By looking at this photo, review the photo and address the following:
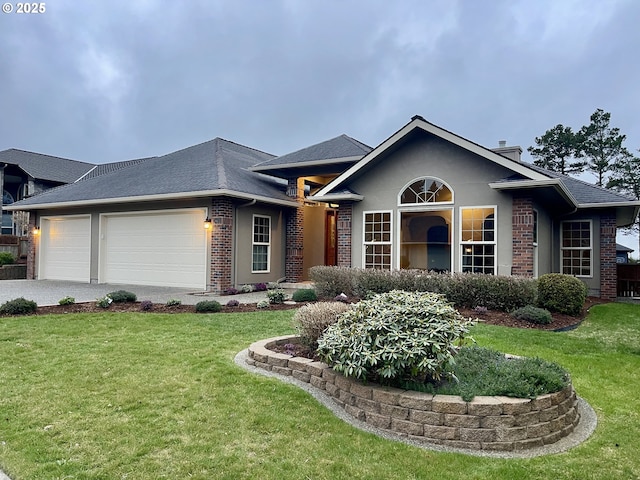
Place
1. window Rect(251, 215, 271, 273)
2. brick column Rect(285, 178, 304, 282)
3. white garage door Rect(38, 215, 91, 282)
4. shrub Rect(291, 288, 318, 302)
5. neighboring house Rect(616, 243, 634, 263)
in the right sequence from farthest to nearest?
neighboring house Rect(616, 243, 634, 263) → white garage door Rect(38, 215, 91, 282) → brick column Rect(285, 178, 304, 282) → window Rect(251, 215, 271, 273) → shrub Rect(291, 288, 318, 302)

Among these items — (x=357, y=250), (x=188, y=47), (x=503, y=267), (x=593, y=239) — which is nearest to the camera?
(x=503, y=267)

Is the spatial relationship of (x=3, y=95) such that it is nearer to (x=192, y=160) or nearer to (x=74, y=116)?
(x=74, y=116)

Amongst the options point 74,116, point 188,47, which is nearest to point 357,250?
point 188,47

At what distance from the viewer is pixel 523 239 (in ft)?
32.3

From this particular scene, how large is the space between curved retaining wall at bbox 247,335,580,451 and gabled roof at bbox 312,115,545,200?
6.98m

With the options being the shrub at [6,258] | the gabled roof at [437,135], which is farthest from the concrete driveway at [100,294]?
the shrub at [6,258]

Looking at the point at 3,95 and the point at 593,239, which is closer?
the point at 593,239

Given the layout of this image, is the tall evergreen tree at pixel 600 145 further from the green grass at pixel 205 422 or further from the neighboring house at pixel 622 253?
the green grass at pixel 205 422

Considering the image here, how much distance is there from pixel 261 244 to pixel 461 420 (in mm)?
11498

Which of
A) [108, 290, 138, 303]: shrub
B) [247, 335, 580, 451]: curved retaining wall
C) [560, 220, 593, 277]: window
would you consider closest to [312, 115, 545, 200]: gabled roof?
[108, 290, 138, 303]: shrub

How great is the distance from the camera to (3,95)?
3297 centimetres

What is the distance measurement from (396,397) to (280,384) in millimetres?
1317

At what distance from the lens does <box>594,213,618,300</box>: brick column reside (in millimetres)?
13305

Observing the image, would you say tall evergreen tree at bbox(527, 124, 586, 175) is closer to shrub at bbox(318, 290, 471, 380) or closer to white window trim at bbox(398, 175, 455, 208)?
white window trim at bbox(398, 175, 455, 208)
